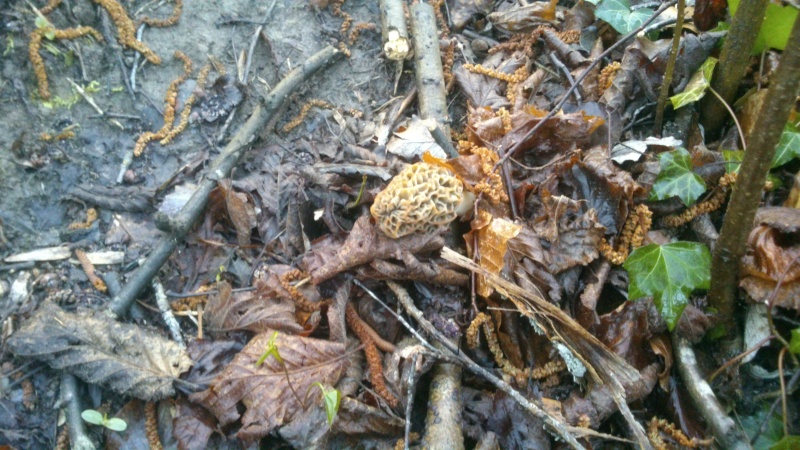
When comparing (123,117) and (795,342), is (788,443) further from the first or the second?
(123,117)

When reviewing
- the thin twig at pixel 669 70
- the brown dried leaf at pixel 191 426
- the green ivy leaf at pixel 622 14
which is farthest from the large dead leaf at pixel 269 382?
the green ivy leaf at pixel 622 14

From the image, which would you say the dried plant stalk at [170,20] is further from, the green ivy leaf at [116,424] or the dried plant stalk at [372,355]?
the green ivy leaf at [116,424]

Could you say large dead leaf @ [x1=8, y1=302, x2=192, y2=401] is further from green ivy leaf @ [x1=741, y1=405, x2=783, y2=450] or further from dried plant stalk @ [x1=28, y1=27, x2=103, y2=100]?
green ivy leaf @ [x1=741, y1=405, x2=783, y2=450]

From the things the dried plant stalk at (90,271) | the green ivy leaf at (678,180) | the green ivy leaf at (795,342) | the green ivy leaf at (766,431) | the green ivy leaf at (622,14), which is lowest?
the green ivy leaf at (766,431)

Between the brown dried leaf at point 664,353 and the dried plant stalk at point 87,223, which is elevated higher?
the dried plant stalk at point 87,223

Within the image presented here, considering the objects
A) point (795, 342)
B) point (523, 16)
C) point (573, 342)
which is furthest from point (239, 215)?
point (795, 342)

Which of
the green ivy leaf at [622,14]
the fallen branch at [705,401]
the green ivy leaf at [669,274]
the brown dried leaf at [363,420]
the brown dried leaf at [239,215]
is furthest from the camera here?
the green ivy leaf at [622,14]

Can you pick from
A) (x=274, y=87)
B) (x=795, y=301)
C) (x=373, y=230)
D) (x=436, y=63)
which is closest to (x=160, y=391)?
(x=373, y=230)
